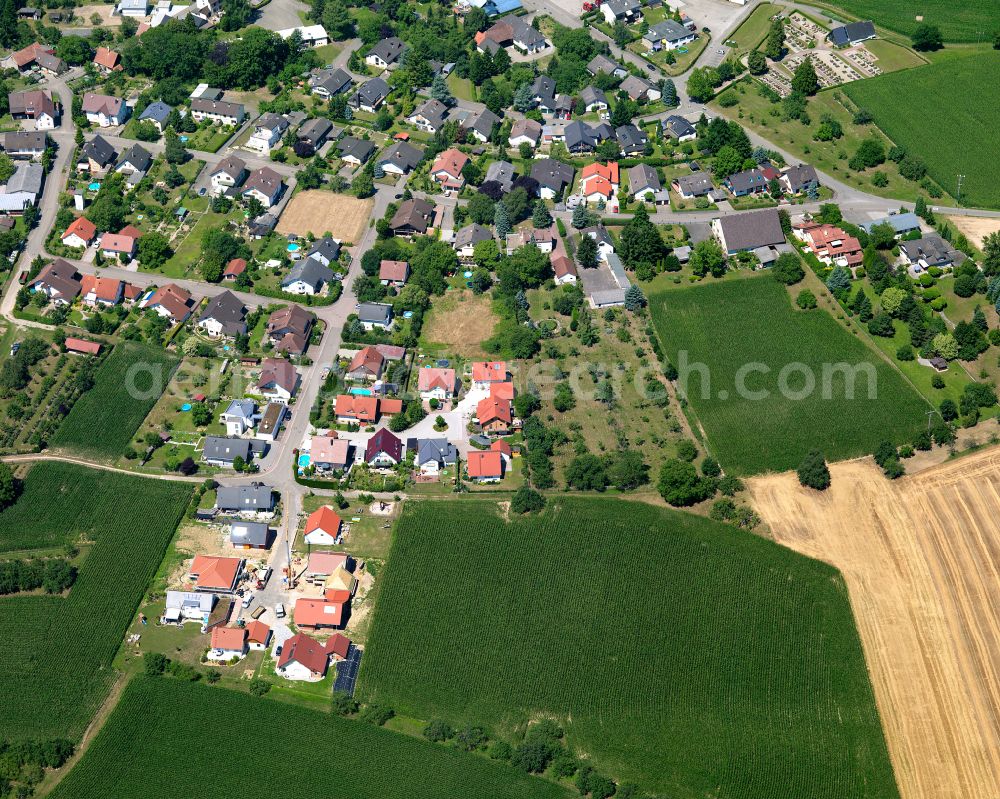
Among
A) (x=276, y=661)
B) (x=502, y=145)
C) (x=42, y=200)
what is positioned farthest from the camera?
(x=502, y=145)

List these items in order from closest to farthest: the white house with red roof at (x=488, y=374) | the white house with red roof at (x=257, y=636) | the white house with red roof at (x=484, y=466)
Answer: the white house with red roof at (x=257, y=636)
the white house with red roof at (x=484, y=466)
the white house with red roof at (x=488, y=374)

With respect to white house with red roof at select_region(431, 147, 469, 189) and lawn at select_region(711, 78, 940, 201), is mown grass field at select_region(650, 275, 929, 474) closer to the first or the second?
lawn at select_region(711, 78, 940, 201)

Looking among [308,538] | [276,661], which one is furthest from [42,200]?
[276,661]

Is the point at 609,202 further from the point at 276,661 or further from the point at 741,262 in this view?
the point at 276,661

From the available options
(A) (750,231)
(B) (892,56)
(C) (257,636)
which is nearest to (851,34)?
(B) (892,56)

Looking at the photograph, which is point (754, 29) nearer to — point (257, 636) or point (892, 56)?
point (892, 56)

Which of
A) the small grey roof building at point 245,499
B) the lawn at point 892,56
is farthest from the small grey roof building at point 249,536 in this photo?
the lawn at point 892,56

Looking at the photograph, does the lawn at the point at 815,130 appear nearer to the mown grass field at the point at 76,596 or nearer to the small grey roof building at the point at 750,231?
the small grey roof building at the point at 750,231
